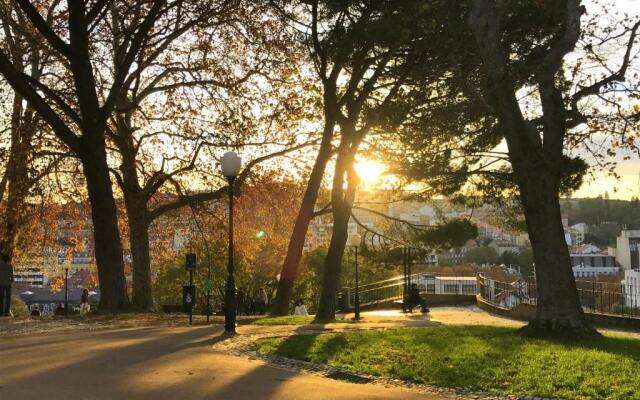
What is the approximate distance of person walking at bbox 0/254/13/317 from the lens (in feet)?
70.3

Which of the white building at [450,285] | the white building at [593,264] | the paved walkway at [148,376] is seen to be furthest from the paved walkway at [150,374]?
the white building at [593,264]

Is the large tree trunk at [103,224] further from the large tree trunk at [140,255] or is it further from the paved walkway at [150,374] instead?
the paved walkway at [150,374]

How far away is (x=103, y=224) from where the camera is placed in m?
19.9

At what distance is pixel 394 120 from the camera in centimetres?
1909

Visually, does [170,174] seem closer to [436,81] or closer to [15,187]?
[15,187]

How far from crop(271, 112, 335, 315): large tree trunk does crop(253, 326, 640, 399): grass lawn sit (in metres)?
11.5

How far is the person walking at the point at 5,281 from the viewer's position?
843 inches

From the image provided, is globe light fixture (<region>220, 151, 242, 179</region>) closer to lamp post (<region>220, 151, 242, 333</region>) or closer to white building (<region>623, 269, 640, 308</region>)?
lamp post (<region>220, 151, 242, 333</region>)

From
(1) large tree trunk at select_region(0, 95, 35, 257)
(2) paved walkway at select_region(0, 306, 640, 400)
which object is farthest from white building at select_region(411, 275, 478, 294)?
(2) paved walkway at select_region(0, 306, 640, 400)

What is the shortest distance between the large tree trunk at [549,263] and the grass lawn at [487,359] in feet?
1.93

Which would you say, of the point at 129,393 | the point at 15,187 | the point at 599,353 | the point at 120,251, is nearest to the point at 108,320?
the point at 120,251

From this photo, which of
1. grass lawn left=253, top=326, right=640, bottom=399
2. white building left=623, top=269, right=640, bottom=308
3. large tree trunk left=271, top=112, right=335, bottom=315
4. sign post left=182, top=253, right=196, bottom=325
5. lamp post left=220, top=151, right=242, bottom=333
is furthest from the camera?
large tree trunk left=271, top=112, right=335, bottom=315

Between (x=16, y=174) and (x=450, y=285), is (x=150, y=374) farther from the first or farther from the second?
(x=450, y=285)

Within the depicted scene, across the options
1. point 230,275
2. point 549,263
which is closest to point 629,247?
point 549,263
